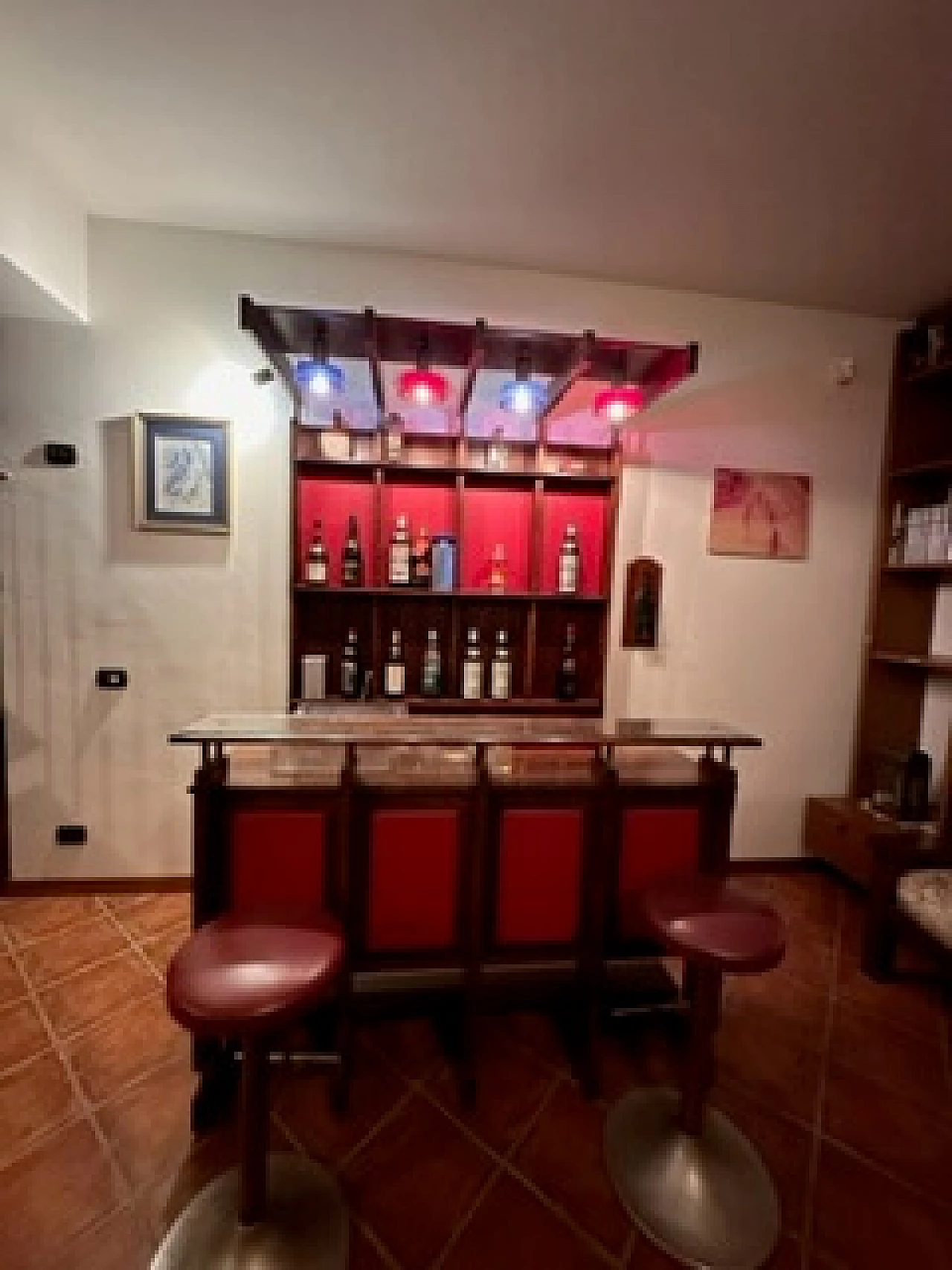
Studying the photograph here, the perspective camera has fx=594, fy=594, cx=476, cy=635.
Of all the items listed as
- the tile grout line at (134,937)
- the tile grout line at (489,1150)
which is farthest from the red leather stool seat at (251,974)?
the tile grout line at (134,937)

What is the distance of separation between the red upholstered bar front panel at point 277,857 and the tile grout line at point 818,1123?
138cm

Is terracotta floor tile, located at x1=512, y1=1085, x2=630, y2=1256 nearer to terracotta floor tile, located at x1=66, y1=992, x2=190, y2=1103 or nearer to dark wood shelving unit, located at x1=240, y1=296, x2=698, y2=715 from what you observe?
terracotta floor tile, located at x1=66, y1=992, x2=190, y2=1103

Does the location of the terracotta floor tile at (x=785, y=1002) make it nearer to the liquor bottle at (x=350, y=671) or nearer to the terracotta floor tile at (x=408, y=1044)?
the terracotta floor tile at (x=408, y=1044)

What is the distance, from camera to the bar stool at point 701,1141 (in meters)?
1.34

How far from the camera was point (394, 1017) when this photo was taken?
198cm

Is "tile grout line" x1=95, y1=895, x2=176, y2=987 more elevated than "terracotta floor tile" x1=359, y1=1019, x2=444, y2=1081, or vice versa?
"terracotta floor tile" x1=359, y1=1019, x2=444, y2=1081

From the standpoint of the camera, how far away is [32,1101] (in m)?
1.65

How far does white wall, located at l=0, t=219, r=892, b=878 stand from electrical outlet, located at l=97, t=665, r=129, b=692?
0.15 feet

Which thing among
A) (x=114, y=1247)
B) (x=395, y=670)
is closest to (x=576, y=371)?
(x=395, y=670)

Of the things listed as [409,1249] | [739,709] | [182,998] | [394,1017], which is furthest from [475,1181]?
[739,709]

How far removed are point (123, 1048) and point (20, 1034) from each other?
35cm

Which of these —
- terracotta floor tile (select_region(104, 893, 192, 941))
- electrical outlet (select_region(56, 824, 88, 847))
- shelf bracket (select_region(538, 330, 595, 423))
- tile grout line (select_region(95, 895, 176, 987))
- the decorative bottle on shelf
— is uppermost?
shelf bracket (select_region(538, 330, 595, 423))

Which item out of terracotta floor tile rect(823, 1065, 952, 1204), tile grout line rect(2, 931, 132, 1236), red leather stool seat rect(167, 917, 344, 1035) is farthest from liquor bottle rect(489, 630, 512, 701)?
tile grout line rect(2, 931, 132, 1236)

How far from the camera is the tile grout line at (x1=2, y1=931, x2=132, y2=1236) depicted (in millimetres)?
1429
